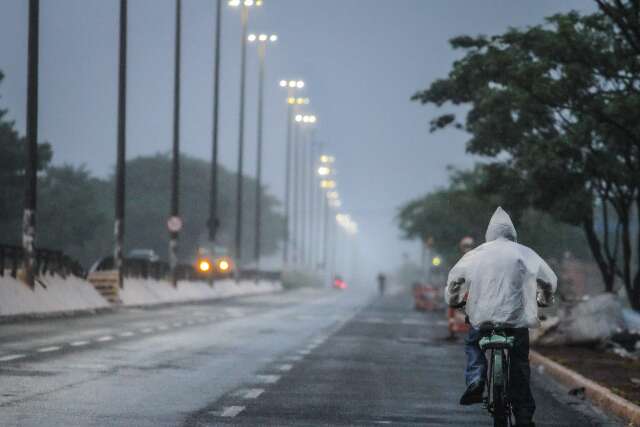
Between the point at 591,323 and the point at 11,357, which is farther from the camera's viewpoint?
the point at 591,323

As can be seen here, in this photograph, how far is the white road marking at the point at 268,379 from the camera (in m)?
18.0

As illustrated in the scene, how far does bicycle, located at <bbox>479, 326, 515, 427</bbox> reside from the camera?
37.2 feet

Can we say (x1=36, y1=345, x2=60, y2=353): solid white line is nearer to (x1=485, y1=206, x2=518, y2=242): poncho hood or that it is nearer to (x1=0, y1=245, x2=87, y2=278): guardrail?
(x1=485, y1=206, x2=518, y2=242): poncho hood

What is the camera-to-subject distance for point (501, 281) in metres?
11.5

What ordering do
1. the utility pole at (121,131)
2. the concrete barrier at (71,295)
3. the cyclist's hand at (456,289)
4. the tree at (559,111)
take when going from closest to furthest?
1. the cyclist's hand at (456,289)
2. the tree at (559,111)
3. the concrete barrier at (71,295)
4. the utility pole at (121,131)

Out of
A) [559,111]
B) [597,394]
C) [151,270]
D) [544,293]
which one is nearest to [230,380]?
[597,394]

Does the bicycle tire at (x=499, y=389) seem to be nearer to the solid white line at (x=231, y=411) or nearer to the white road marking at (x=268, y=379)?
the solid white line at (x=231, y=411)

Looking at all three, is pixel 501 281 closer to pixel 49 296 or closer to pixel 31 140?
pixel 31 140

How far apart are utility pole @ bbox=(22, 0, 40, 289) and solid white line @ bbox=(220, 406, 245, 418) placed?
75.3 feet

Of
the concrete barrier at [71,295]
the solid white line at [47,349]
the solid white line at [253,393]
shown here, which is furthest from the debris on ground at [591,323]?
the concrete barrier at [71,295]

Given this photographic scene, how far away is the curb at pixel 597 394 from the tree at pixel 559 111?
6621 millimetres

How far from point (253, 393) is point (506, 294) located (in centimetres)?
542

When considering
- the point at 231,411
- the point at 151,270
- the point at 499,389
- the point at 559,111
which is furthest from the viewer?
the point at 151,270

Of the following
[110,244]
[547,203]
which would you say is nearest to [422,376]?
[547,203]
